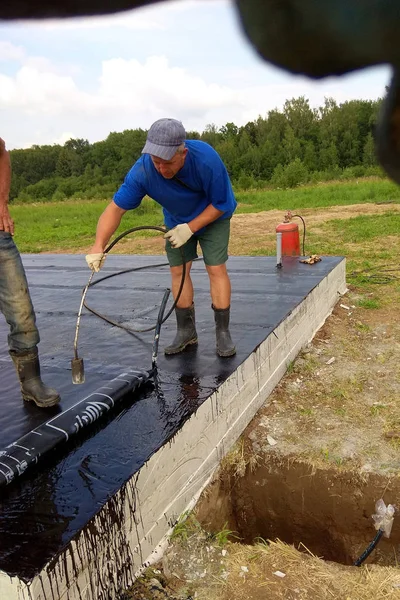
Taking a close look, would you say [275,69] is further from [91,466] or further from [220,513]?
[220,513]

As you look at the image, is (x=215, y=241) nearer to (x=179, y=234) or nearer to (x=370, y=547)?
(x=179, y=234)

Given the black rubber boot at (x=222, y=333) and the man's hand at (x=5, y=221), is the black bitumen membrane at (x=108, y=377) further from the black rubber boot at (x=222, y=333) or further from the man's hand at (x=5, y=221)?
the man's hand at (x=5, y=221)

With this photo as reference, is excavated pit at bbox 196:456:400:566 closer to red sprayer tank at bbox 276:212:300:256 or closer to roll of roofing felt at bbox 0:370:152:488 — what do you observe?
roll of roofing felt at bbox 0:370:152:488

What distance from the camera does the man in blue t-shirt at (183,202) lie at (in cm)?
267

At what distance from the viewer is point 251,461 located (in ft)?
10.2

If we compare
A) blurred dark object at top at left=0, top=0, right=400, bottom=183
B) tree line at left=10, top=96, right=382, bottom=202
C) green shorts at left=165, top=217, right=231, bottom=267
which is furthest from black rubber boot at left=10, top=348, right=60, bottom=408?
blurred dark object at top at left=0, top=0, right=400, bottom=183

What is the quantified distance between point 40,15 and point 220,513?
2.97m

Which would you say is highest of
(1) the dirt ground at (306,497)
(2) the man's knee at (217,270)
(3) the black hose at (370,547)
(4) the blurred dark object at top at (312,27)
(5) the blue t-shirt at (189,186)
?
(4) the blurred dark object at top at (312,27)

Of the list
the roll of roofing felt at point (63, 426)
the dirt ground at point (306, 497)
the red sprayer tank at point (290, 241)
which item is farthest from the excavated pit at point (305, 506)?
the red sprayer tank at point (290, 241)

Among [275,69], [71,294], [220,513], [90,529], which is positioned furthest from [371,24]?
[71,294]

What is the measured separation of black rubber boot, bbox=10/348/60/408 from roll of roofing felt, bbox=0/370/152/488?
18cm

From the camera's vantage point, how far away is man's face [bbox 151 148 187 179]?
8.80 ft

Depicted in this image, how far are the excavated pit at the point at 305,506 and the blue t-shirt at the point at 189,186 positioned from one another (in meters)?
1.47

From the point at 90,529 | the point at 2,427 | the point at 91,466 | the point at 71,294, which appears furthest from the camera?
the point at 71,294
